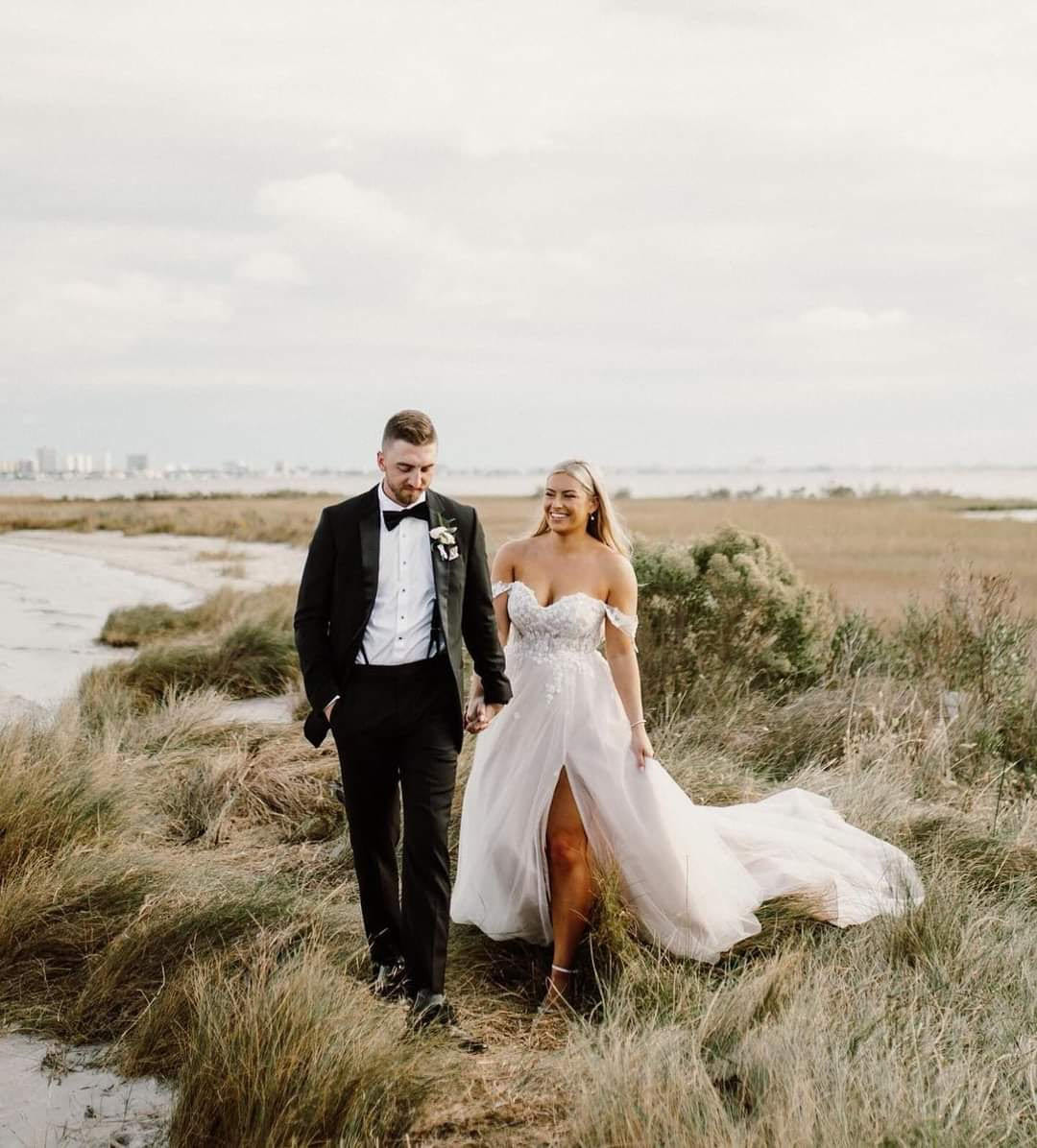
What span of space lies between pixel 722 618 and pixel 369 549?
5.83 meters

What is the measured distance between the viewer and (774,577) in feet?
33.0

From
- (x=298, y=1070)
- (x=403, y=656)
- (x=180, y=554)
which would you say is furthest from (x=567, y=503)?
(x=180, y=554)

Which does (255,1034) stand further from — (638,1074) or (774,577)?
(774,577)

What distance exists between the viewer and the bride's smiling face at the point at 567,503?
5.19 meters

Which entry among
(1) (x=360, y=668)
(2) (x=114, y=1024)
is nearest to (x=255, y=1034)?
(2) (x=114, y=1024)

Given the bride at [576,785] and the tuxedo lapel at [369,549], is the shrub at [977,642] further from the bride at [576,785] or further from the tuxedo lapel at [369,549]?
the tuxedo lapel at [369,549]

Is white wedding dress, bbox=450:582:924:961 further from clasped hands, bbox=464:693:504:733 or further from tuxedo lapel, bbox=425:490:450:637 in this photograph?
tuxedo lapel, bbox=425:490:450:637

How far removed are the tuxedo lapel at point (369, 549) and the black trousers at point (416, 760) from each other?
0.28 m

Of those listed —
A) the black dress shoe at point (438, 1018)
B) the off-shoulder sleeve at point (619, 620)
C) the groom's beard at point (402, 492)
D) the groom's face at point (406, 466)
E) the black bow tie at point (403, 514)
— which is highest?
the groom's face at point (406, 466)

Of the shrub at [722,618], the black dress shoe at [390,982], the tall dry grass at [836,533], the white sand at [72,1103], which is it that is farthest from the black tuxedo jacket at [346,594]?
the tall dry grass at [836,533]

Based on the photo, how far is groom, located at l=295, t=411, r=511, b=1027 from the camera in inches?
180

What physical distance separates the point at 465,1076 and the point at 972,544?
1450 inches

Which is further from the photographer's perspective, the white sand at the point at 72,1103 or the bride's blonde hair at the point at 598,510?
the bride's blonde hair at the point at 598,510

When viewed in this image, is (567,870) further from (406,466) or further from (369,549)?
(406,466)
